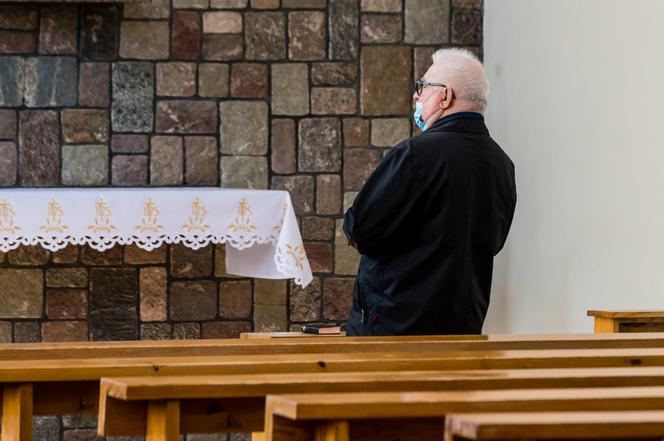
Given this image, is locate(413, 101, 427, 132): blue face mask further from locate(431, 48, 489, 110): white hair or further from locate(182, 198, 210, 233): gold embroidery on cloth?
locate(182, 198, 210, 233): gold embroidery on cloth

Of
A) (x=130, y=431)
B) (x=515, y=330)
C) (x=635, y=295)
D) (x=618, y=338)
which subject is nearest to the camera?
(x=130, y=431)

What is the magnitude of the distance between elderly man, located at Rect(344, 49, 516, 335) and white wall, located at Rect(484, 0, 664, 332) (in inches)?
28.9

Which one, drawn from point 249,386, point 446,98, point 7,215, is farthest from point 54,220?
point 249,386

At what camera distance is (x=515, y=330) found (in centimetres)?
606

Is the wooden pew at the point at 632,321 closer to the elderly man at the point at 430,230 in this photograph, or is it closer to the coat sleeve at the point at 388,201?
the elderly man at the point at 430,230

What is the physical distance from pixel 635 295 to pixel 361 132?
249cm

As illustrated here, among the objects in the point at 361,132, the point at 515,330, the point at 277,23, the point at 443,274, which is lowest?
the point at 515,330

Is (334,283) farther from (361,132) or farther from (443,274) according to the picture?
(443,274)

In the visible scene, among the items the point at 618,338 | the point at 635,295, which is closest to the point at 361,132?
the point at 635,295

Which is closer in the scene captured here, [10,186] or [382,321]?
[382,321]

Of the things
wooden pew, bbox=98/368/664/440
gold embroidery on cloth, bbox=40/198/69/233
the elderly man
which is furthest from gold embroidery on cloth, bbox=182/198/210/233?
wooden pew, bbox=98/368/664/440

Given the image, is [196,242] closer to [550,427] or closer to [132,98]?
[132,98]

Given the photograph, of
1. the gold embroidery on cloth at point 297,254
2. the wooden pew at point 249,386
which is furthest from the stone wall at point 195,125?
the wooden pew at point 249,386

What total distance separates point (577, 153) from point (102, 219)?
2118mm
